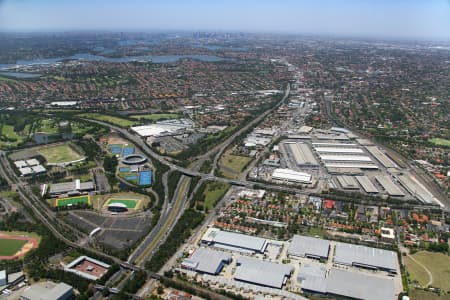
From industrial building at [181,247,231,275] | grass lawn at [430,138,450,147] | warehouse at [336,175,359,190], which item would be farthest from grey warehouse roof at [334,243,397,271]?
grass lawn at [430,138,450,147]

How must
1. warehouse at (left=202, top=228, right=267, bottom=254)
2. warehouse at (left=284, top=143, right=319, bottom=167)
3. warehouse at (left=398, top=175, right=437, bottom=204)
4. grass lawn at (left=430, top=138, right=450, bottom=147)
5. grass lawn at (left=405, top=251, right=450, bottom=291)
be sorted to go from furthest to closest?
grass lawn at (left=430, top=138, right=450, bottom=147)
warehouse at (left=284, top=143, right=319, bottom=167)
warehouse at (left=398, top=175, right=437, bottom=204)
warehouse at (left=202, top=228, right=267, bottom=254)
grass lawn at (left=405, top=251, right=450, bottom=291)

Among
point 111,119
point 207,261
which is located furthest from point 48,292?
point 111,119

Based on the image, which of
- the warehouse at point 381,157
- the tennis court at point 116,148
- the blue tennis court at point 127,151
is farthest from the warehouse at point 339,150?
the tennis court at point 116,148

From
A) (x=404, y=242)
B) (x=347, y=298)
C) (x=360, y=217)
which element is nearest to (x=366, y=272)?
(x=347, y=298)

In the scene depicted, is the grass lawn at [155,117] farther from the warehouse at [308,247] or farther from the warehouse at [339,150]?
the warehouse at [308,247]

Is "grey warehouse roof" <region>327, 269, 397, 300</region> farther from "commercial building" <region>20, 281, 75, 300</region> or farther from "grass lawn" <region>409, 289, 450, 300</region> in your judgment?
"commercial building" <region>20, 281, 75, 300</region>
